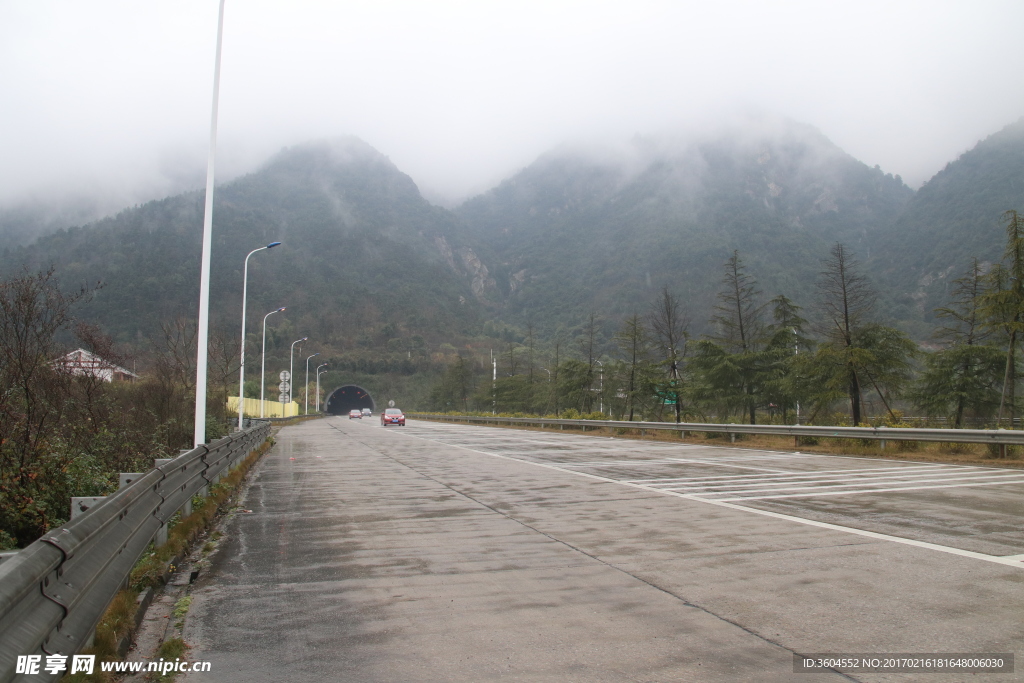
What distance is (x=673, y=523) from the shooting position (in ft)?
29.3

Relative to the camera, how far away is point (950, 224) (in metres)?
92.6

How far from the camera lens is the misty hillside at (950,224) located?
76075 mm

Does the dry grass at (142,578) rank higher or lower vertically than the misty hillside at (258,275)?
lower

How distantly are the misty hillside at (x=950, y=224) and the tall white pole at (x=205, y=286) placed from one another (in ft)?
225

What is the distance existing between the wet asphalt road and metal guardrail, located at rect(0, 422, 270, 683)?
0.70m

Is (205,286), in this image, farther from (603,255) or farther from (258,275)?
(603,255)

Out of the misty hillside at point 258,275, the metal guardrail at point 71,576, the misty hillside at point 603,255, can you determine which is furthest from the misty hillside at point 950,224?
the misty hillside at point 258,275

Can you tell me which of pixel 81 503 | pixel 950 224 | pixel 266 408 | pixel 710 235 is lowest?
pixel 81 503

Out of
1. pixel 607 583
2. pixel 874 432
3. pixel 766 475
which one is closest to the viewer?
pixel 607 583

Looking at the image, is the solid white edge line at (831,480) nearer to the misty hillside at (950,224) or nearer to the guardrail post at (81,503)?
the guardrail post at (81,503)

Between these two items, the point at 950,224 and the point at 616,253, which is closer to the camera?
the point at 950,224

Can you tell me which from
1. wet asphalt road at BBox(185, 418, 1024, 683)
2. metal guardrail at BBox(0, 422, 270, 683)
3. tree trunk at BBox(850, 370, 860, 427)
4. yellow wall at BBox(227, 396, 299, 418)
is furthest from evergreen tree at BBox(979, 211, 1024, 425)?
yellow wall at BBox(227, 396, 299, 418)

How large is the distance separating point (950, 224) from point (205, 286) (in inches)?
4060

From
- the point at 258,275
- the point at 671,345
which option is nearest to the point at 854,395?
the point at 671,345
